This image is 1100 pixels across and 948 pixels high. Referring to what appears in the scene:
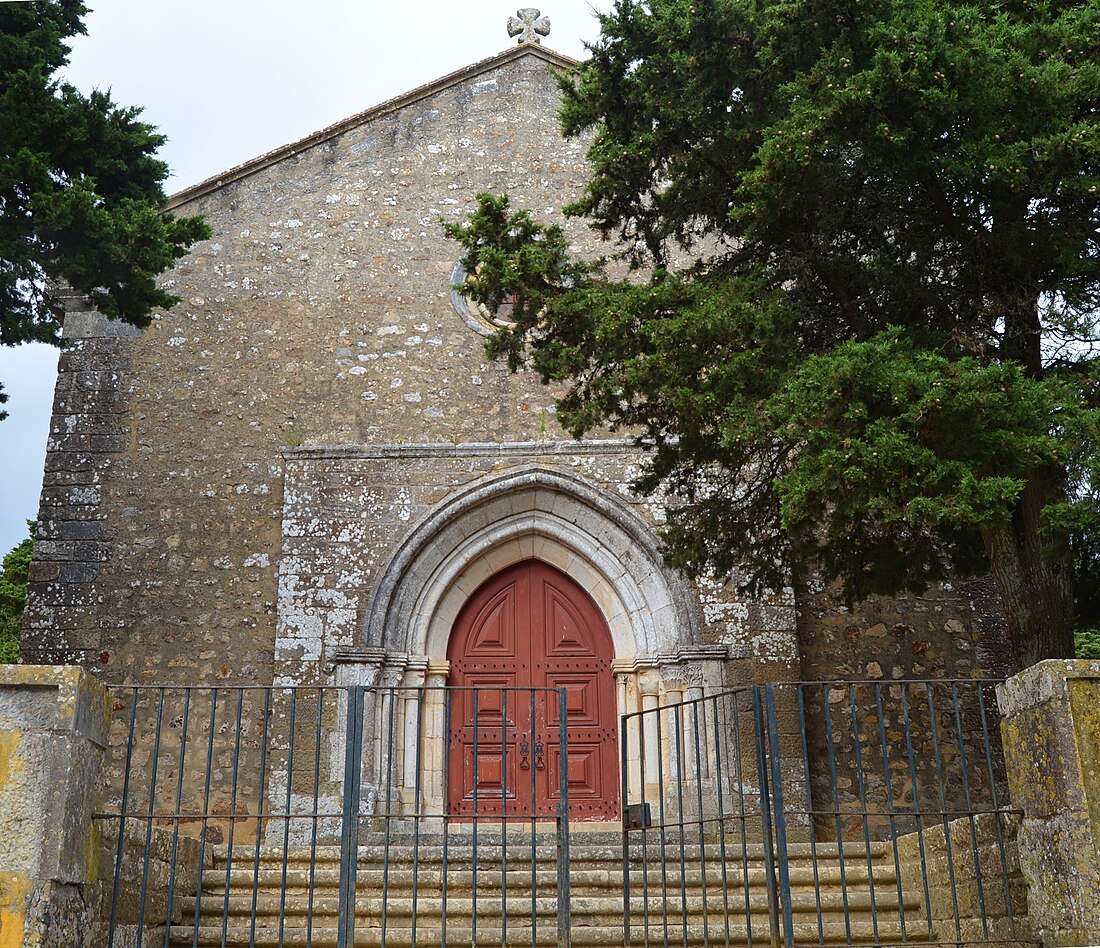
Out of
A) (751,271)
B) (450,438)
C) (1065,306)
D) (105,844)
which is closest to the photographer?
(105,844)

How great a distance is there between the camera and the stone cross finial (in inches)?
439

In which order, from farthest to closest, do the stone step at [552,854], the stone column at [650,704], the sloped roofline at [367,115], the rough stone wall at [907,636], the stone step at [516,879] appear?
the sloped roofline at [367,115], the rough stone wall at [907,636], the stone column at [650,704], the stone step at [552,854], the stone step at [516,879]

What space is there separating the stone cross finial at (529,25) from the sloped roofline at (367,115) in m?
0.20

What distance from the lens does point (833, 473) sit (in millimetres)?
5277

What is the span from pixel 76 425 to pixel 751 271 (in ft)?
20.0

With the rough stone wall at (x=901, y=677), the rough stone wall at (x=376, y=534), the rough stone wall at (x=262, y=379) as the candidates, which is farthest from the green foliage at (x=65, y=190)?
the rough stone wall at (x=901, y=677)

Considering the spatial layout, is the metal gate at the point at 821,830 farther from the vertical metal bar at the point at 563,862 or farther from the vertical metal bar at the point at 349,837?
the vertical metal bar at the point at 349,837

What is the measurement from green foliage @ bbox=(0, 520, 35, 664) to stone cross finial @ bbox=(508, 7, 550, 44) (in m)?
8.73

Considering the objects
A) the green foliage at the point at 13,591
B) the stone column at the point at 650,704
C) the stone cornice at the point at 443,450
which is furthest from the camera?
the green foliage at the point at 13,591

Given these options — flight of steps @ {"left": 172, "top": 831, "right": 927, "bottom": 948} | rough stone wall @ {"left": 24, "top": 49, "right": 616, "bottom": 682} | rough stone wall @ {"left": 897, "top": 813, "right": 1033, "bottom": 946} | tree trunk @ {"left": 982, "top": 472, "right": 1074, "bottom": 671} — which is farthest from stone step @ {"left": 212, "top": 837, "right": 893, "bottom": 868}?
rough stone wall @ {"left": 24, "top": 49, "right": 616, "bottom": 682}

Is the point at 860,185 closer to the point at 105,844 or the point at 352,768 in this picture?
the point at 352,768

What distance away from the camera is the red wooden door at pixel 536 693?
29.2 ft

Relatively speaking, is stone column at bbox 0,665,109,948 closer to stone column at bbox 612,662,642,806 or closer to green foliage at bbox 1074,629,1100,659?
stone column at bbox 612,662,642,806

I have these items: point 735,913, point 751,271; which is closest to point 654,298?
point 751,271
